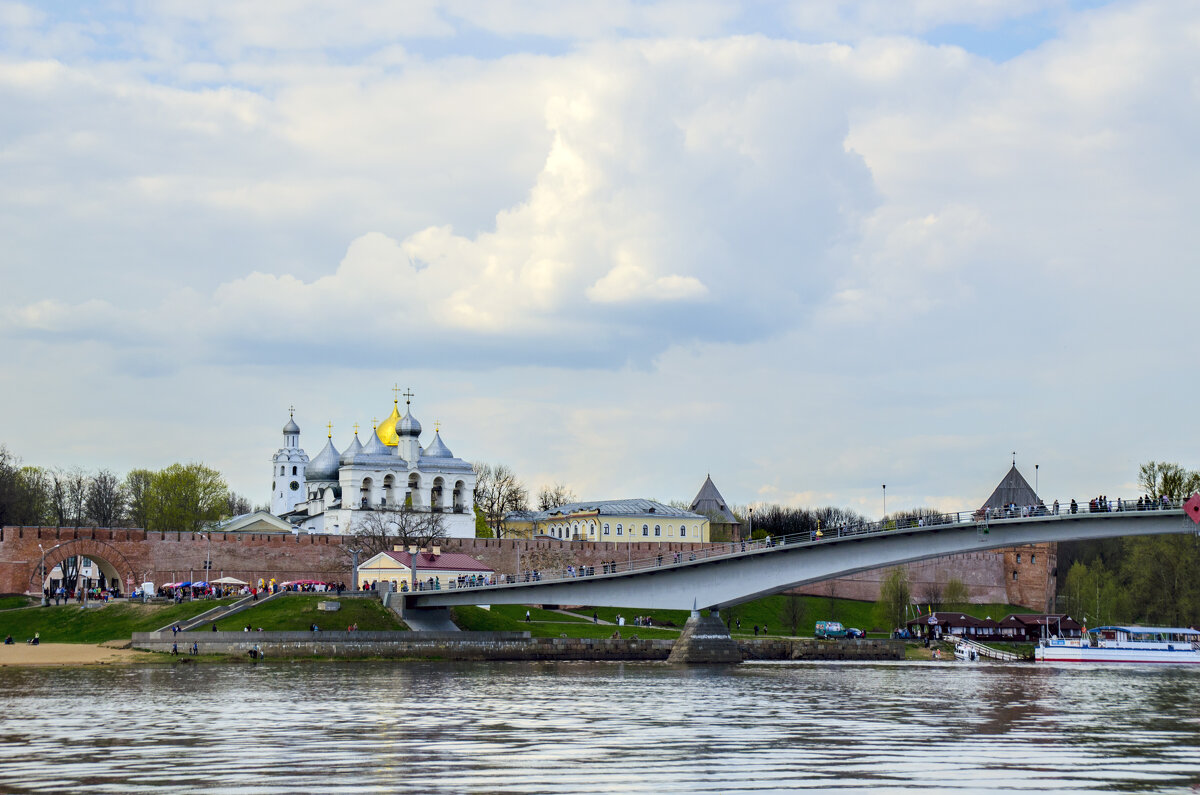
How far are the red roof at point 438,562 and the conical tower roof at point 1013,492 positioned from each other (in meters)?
53.8

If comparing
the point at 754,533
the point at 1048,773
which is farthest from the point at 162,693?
the point at 754,533

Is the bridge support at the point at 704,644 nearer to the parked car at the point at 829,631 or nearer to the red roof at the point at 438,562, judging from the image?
the red roof at the point at 438,562

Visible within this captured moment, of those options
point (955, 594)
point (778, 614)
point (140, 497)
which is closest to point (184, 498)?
point (140, 497)

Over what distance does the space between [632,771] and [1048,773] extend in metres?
6.10

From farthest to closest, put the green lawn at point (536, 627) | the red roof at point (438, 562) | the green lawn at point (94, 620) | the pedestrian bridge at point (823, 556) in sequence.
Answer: the red roof at point (438, 562) → the green lawn at point (536, 627) → the green lawn at point (94, 620) → the pedestrian bridge at point (823, 556)

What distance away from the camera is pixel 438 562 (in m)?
69.7

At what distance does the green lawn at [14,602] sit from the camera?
6910 cm

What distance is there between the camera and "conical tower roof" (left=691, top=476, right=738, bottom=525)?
133 m

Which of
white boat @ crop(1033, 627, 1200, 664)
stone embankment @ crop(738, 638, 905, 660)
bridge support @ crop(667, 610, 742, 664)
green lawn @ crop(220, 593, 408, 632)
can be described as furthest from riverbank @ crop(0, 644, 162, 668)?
white boat @ crop(1033, 627, 1200, 664)

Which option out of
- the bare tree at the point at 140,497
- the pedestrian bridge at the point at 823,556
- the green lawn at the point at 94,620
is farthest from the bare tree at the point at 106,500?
the pedestrian bridge at the point at 823,556

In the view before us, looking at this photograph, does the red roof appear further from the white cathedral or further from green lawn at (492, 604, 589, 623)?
the white cathedral

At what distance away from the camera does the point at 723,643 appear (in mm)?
54312

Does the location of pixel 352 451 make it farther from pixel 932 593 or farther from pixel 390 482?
pixel 932 593

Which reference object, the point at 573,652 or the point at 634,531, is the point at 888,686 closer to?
the point at 573,652
